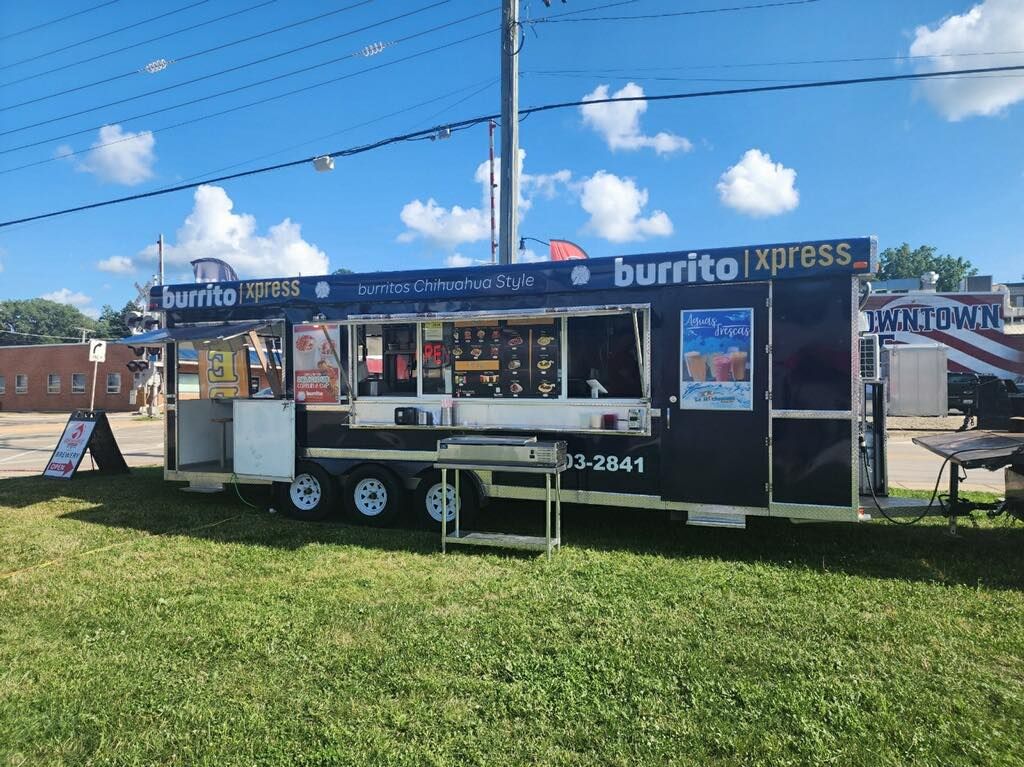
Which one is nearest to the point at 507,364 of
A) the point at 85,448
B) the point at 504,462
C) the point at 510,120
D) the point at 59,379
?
the point at 504,462

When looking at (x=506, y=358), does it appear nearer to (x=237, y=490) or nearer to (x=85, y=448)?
(x=237, y=490)

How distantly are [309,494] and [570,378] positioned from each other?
3.47 m

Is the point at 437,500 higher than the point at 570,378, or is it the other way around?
the point at 570,378

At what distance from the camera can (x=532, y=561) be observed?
5.66 meters

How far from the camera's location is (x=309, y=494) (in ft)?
24.1

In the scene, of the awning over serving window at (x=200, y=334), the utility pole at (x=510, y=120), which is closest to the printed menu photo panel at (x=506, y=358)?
the awning over serving window at (x=200, y=334)

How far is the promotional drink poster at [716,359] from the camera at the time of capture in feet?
18.5

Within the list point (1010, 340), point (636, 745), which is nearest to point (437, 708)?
point (636, 745)

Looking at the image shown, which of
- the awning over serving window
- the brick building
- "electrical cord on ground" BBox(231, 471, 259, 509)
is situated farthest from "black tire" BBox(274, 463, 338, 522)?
the brick building

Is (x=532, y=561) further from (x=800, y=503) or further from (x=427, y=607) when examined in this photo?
(x=800, y=503)

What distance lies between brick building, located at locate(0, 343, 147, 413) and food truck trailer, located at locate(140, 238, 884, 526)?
34433mm

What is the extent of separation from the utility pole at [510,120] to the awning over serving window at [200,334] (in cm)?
477

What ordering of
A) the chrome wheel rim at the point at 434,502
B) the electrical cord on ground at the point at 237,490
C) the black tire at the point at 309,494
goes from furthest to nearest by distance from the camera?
the electrical cord on ground at the point at 237,490 < the black tire at the point at 309,494 < the chrome wheel rim at the point at 434,502

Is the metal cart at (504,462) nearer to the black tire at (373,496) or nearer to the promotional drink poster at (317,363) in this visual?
the black tire at (373,496)
